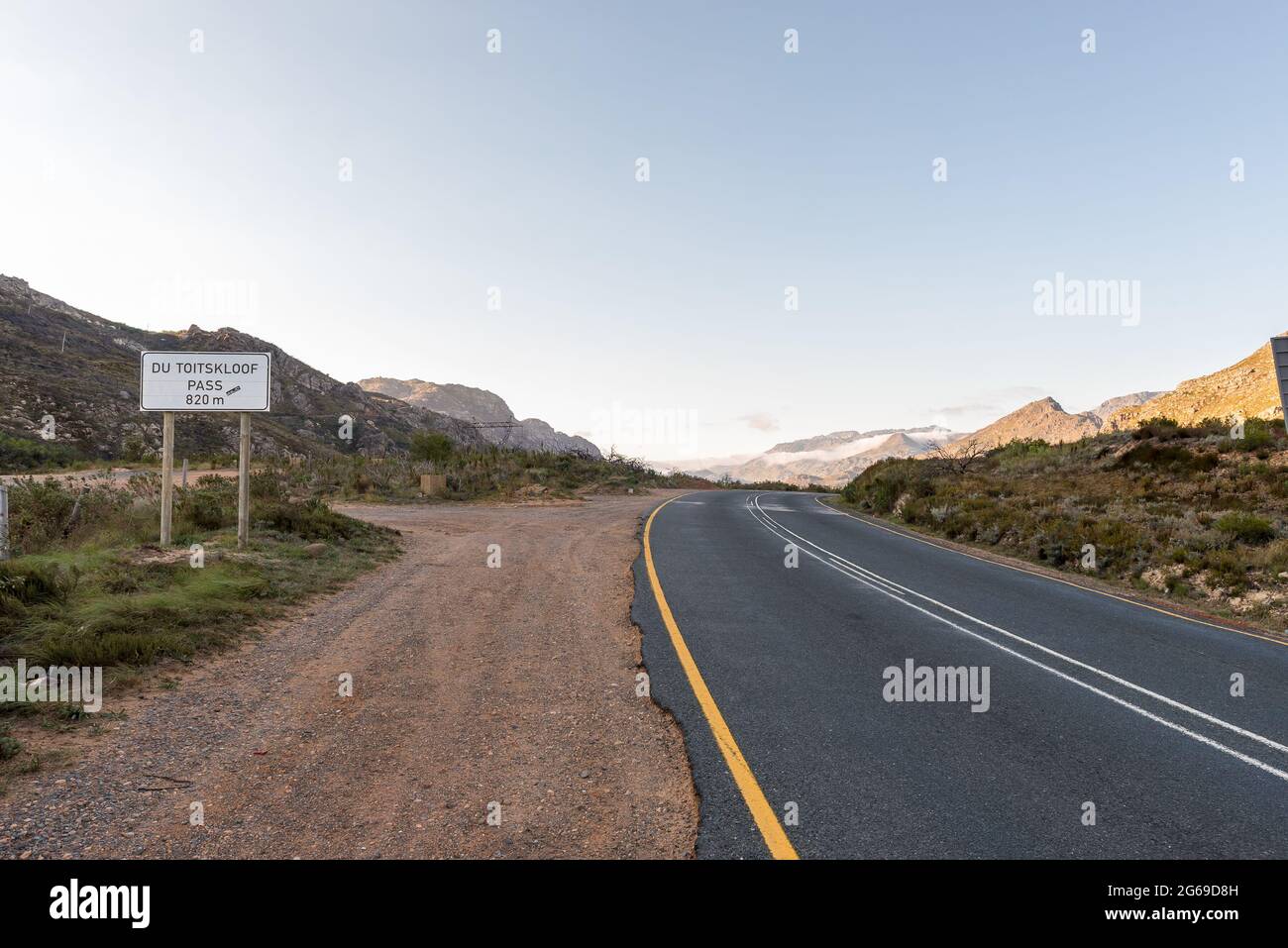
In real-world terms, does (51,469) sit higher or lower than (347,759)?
higher

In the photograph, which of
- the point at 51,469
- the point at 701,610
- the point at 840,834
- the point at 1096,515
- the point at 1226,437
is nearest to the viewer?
the point at 840,834

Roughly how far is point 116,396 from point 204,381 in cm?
5339

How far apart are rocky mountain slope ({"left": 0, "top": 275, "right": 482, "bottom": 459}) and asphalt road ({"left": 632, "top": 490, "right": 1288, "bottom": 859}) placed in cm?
1000

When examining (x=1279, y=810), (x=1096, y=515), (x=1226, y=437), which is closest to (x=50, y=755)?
(x=1279, y=810)

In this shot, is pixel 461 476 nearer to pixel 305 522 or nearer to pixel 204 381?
pixel 305 522

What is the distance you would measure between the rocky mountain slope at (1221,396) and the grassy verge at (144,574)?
56.7 m

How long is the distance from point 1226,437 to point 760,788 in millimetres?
29810

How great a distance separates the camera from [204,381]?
37.1 feet

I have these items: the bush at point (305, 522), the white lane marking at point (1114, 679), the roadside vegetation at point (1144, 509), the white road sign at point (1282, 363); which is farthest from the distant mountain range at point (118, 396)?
the white road sign at point (1282, 363)

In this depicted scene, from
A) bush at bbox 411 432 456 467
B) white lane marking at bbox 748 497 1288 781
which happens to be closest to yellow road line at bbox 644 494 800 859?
white lane marking at bbox 748 497 1288 781

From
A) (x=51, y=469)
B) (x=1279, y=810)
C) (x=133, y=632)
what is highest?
(x=51, y=469)
